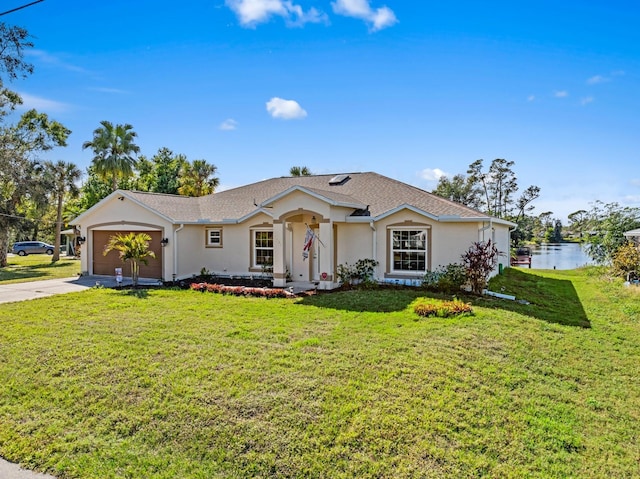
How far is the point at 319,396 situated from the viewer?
248 inches

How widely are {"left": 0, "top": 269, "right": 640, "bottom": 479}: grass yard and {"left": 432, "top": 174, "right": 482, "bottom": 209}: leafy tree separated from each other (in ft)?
162

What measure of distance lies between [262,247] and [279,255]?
2480 mm

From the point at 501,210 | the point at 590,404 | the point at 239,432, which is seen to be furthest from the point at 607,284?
the point at 501,210

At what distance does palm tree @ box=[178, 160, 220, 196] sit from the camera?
38062 millimetres

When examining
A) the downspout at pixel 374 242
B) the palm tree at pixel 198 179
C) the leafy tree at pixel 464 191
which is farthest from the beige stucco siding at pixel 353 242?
the leafy tree at pixel 464 191

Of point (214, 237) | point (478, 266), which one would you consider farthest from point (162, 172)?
point (478, 266)

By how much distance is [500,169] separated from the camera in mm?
55938

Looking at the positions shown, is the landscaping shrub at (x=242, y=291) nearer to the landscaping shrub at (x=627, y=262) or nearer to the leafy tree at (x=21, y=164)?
the landscaping shrub at (x=627, y=262)

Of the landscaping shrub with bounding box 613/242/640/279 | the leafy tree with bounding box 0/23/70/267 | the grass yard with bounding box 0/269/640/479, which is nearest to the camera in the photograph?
the grass yard with bounding box 0/269/640/479

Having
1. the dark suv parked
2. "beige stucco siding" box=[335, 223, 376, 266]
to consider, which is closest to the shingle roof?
"beige stucco siding" box=[335, 223, 376, 266]

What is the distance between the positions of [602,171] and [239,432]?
1015 inches

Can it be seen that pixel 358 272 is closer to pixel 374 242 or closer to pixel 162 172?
pixel 374 242

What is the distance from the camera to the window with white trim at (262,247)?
17812 millimetres

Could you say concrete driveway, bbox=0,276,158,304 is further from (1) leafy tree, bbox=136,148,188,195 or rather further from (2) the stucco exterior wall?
(1) leafy tree, bbox=136,148,188,195
